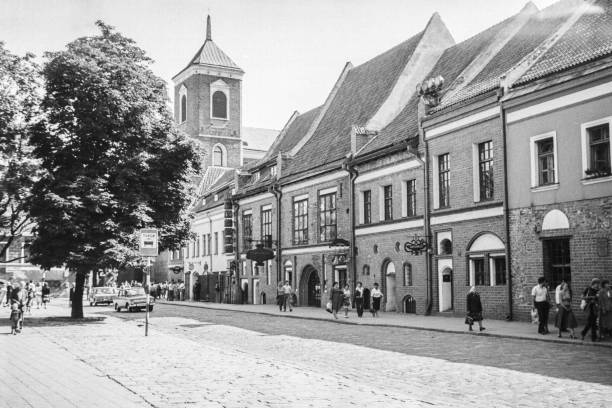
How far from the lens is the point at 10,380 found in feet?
38.5

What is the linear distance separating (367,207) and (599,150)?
50.2ft

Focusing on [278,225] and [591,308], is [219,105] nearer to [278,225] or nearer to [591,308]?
[278,225]

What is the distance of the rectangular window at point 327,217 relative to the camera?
39.7 meters

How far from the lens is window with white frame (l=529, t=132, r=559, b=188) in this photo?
2419cm

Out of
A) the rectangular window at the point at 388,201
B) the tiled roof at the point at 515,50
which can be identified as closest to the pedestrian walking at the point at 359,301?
the rectangular window at the point at 388,201

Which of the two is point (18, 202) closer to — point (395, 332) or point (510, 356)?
point (395, 332)

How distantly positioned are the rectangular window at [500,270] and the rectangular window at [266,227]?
22250mm

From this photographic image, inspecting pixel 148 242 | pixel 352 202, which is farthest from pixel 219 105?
pixel 148 242

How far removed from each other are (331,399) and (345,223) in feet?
93.3

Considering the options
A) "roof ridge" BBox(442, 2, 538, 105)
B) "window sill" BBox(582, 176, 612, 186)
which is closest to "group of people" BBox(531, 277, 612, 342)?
"window sill" BBox(582, 176, 612, 186)

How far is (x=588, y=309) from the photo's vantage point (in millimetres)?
19359

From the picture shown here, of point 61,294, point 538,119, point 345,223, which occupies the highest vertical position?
point 538,119

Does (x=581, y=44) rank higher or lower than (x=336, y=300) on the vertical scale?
higher

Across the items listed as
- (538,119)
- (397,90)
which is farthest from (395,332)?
(397,90)
